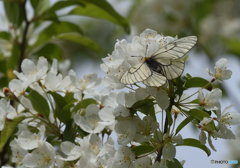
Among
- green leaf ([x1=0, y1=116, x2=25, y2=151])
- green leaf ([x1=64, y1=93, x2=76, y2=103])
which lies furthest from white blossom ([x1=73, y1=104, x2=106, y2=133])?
green leaf ([x1=0, y1=116, x2=25, y2=151])

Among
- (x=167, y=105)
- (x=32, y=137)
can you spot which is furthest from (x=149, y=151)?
(x=32, y=137)

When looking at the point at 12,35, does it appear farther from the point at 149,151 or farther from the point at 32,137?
the point at 149,151

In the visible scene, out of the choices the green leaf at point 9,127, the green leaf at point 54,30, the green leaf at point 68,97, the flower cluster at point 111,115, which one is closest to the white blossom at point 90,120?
the flower cluster at point 111,115

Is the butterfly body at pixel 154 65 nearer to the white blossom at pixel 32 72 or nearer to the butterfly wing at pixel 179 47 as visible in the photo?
the butterfly wing at pixel 179 47

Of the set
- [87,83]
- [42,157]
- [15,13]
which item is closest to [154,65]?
[87,83]

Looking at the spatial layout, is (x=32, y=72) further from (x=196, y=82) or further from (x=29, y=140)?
(x=196, y=82)

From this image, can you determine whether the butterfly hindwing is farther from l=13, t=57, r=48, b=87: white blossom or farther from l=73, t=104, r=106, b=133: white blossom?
l=13, t=57, r=48, b=87: white blossom
